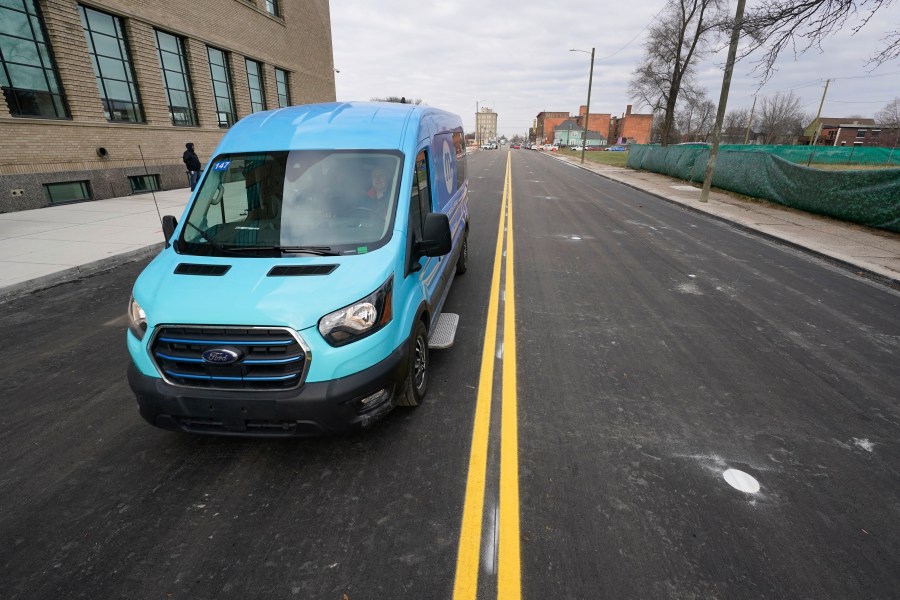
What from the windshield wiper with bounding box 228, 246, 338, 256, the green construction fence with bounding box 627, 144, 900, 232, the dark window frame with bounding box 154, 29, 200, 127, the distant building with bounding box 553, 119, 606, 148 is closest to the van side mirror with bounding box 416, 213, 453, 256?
the windshield wiper with bounding box 228, 246, 338, 256

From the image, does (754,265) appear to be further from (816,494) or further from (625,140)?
(625,140)

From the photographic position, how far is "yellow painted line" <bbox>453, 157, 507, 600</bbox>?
226 cm

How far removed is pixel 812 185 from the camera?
13.8m

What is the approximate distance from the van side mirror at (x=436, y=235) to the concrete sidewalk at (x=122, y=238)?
21.3 feet

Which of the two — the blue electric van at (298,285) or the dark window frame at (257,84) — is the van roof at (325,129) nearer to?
the blue electric van at (298,285)

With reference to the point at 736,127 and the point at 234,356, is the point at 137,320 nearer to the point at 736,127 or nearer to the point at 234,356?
the point at 234,356

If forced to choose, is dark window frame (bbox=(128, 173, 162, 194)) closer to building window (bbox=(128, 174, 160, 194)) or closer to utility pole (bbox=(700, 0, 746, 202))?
building window (bbox=(128, 174, 160, 194))

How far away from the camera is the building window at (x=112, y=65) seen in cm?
1359

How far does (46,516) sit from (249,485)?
114 centimetres

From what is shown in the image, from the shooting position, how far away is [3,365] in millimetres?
4367

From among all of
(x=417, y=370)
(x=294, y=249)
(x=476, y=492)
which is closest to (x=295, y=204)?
(x=294, y=249)

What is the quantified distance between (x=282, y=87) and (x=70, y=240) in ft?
65.0

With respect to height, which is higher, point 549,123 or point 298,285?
point 549,123

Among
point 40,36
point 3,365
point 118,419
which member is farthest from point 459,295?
point 40,36
